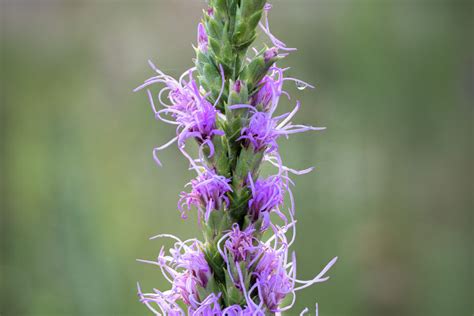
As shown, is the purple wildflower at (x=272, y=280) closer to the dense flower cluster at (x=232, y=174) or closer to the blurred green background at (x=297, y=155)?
the dense flower cluster at (x=232, y=174)

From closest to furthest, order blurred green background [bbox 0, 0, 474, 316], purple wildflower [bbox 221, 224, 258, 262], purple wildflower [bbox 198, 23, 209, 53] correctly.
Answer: purple wildflower [bbox 221, 224, 258, 262], purple wildflower [bbox 198, 23, 209, 53], blurred green background [bbox 0, 0, 474, 316]

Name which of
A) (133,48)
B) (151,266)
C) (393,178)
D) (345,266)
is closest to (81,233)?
(151,266)

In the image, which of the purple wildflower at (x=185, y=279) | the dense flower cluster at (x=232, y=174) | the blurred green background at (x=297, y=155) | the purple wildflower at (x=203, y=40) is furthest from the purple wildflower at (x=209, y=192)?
the blurred green background at (x=297, y=155)

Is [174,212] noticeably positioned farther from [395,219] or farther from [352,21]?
[352,21]

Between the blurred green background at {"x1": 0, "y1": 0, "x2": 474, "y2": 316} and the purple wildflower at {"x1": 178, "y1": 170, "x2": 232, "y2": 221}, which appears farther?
the blurred green background at {"x1": 0, "y1": 0, "x2": 474, "y2": 316}

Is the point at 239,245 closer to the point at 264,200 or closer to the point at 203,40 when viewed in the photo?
the point at 264,200

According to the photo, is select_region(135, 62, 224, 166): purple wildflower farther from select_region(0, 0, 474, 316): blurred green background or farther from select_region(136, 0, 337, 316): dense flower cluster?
select_region(0, 0, 474, 316): blurred green background

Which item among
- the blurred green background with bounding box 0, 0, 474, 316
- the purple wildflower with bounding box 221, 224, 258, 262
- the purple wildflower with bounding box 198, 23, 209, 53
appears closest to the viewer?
the purple wildflower with bounding box 221, 224, 258, 262

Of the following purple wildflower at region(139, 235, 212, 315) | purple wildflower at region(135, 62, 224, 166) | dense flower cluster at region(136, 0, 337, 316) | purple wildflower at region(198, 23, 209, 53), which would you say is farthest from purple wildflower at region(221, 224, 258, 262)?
purple wildflower at region(198, 23, 209, 53)
